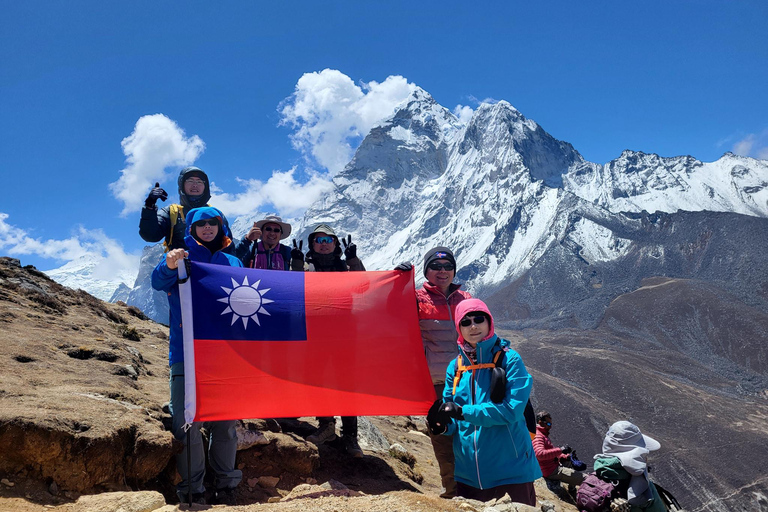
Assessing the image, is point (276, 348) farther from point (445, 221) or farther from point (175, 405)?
point (445, 221)

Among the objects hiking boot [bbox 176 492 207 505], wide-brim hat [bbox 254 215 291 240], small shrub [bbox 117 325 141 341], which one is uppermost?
wide-brim hat [bbox 254 215 291 240]

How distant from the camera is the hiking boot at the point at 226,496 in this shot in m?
4.13

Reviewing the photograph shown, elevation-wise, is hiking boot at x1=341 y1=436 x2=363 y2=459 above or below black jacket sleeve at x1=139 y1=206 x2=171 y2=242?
below

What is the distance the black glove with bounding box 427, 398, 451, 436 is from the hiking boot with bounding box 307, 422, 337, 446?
2784 millimetres

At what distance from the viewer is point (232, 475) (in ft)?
13.7

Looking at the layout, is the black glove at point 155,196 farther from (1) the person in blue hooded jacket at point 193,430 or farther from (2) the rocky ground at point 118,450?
(2) the rocky ground at point 118,450

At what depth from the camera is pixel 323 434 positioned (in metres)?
6.16

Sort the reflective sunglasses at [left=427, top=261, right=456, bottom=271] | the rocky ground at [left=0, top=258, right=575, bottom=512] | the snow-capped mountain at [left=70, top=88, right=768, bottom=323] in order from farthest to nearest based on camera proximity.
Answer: the snow-capped mountain at [left=70, top=88, right=768, bottom=323], the reflective sunglasses at [left=427, top=261, right=456, bottom=271], the rocky ground at [left=0, top=258, right=575, bottom=512]

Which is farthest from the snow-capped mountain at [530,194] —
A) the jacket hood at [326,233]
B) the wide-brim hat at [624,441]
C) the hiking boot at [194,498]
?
the hiking boot at [194,498]

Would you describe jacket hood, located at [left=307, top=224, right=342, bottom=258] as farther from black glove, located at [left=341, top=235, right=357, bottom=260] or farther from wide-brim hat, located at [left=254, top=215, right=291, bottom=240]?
wide-brim hat, located at [left=254, top=215, right=291, bottom=240]

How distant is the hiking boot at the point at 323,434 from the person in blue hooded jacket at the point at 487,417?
2.72m

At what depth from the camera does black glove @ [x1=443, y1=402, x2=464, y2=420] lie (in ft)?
11.5

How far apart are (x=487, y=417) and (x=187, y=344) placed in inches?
96.1

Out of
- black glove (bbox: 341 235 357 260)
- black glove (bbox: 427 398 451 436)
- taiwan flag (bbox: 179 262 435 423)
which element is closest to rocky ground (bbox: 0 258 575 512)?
black glove (bbox: 427 398 451 436)
